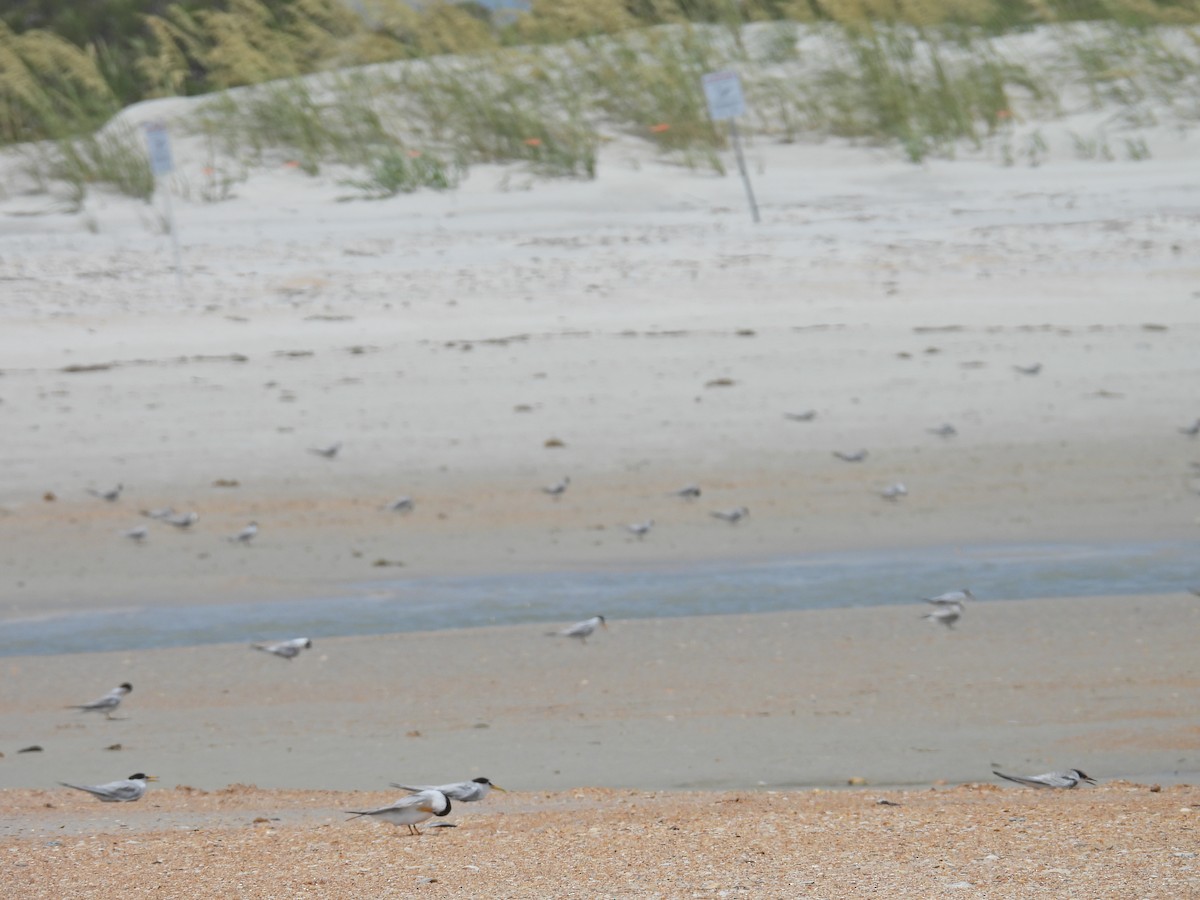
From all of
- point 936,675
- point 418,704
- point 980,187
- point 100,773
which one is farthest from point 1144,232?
point 100,773

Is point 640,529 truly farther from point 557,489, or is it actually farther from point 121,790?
point 121,790

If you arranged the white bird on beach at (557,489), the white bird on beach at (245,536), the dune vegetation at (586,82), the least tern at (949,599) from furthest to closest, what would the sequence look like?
1. the dune vegetation at (586,82)
2. the white bird on beach at (557,489)
3. the white bird on beach at (245,536)
4. the least tern at (949,599)

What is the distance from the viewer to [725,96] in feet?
42.8

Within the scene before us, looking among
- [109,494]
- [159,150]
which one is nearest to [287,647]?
[109,494]

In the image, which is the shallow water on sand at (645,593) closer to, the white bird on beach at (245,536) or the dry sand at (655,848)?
the white bird on beach at (245,536)

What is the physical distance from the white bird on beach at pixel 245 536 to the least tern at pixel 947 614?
321 centimetres

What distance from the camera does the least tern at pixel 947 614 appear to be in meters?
5.97

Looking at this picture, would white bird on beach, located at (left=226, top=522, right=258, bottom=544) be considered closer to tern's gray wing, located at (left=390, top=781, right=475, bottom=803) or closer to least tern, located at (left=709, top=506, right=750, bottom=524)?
least tern, located at (left=709, top=506, right=750, bottom=524)

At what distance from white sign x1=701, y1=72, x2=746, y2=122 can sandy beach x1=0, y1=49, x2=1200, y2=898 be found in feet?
2.63

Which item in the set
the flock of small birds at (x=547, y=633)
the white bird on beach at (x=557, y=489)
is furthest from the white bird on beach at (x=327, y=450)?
the white bird on beach at (x=557, y=489)

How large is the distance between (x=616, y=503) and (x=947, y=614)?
7.92 feet

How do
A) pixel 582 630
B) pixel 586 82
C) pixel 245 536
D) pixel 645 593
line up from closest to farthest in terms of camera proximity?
pixel 582 630
pixel 645 593
pixel 245 536
pixel 586 82

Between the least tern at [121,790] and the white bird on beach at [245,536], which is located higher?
the least tern at [121,790]

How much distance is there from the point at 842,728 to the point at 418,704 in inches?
55.1
